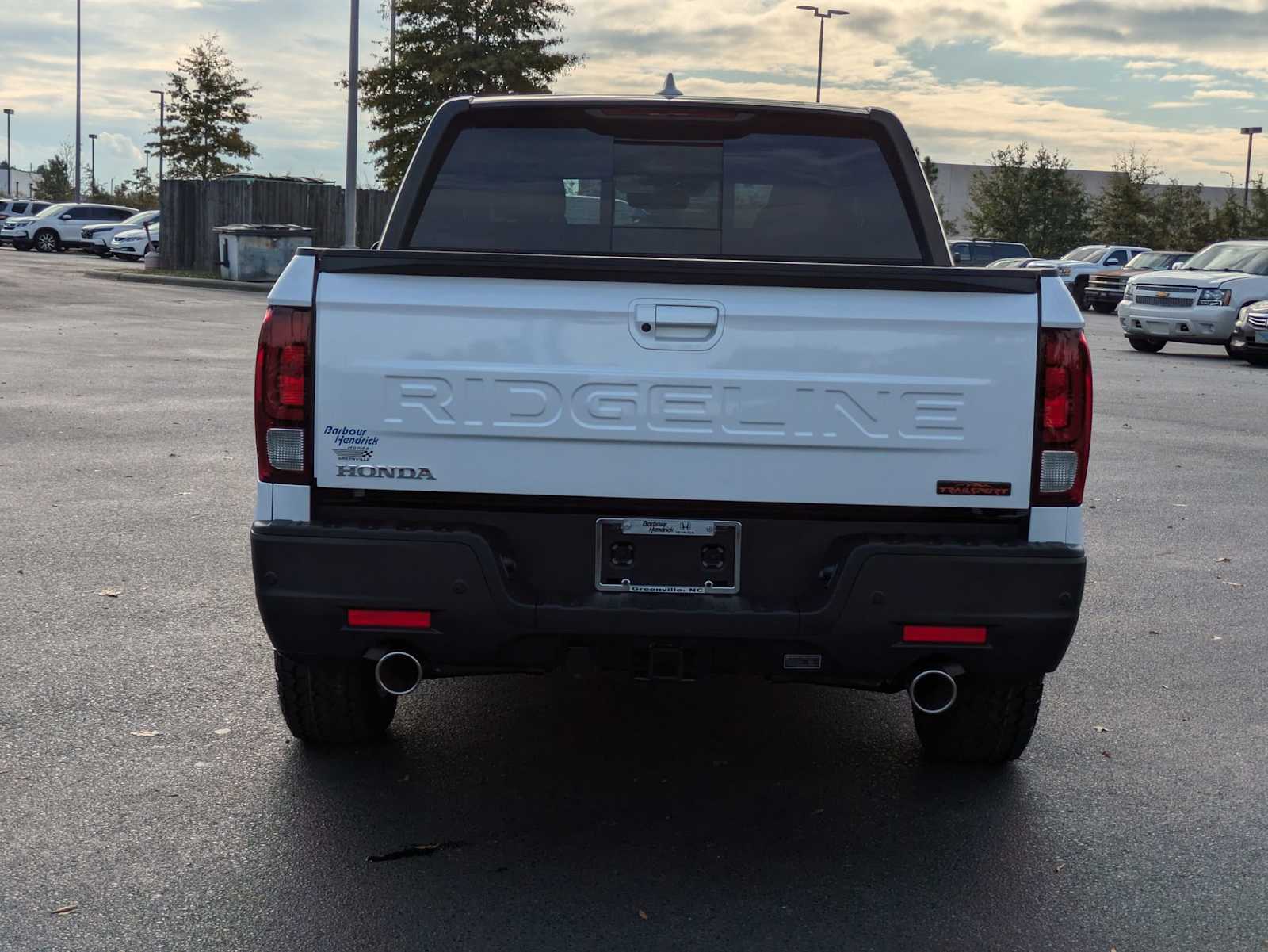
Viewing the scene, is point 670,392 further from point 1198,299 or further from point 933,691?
point 1198,299

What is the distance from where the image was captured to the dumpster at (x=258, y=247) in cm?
3356

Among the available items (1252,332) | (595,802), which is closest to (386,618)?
(595,802)

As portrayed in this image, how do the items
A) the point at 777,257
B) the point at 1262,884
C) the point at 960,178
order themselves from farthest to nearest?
the point at 960,178
the point at 777,257
the point at 1262,884

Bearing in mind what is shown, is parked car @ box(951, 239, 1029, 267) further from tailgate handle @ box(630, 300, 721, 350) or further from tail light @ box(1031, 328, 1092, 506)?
tailgate handle @ box(630, 300, 721, 350)

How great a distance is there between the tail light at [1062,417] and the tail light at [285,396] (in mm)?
1878

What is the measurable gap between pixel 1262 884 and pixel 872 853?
1.00 metres

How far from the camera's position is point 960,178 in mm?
95750

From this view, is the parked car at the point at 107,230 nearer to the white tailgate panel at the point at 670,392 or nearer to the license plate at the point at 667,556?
the white tailgate panel at the point at 670,392

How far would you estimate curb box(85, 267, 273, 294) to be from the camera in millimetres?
32969

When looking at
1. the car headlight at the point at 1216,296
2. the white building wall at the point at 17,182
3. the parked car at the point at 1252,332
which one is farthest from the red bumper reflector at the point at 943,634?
the white building wall at the point at 17,182

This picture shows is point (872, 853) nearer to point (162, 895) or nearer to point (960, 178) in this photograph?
point (162, 895)

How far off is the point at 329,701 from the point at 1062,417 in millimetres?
2311

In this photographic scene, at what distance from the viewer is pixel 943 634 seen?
3965 millimetres

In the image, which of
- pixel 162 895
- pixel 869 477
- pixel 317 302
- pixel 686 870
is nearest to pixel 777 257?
pixel 869 477
